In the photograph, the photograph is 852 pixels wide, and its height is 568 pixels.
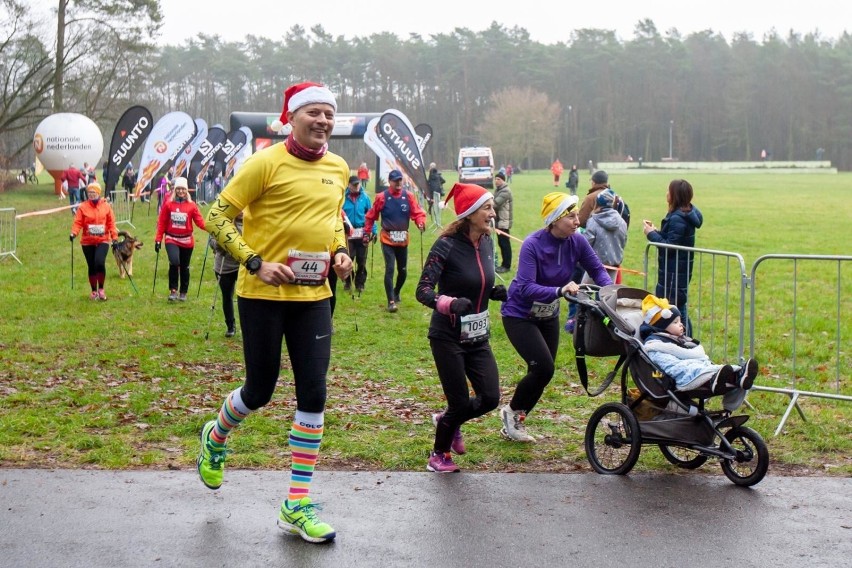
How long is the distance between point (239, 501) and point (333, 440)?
1.53 meters

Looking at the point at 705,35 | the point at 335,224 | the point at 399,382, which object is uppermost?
the point at 705,35

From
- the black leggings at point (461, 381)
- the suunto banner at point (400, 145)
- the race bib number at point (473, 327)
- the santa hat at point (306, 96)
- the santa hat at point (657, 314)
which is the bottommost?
the black leggings at point (461, 381)

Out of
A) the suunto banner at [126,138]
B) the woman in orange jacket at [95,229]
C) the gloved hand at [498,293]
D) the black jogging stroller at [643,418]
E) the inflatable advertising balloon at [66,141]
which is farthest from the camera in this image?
the inflatable advertising balloon at [66,141]

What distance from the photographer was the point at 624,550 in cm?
470

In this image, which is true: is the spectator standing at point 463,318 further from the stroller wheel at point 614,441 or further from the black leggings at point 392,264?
the black leggings at point 392,264

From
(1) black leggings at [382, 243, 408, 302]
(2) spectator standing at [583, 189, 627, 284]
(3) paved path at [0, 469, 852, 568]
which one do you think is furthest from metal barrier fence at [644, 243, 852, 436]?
(1) black leggings at [382, 243, 408, 302]

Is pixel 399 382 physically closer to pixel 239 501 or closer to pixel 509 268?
pixel 239 501

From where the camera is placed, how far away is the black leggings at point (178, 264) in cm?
1434

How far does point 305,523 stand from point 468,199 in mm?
2250

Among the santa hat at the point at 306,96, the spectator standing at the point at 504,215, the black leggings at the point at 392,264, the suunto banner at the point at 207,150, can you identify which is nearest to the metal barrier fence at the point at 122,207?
the suunto banner at the point at 207,150

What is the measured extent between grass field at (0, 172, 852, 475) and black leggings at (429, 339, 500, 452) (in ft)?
1.10

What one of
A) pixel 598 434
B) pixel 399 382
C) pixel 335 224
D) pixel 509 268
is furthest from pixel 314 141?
pixel 509 268

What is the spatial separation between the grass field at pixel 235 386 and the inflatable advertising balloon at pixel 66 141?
30377 millimetres

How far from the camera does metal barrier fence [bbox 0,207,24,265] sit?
2070 cm
